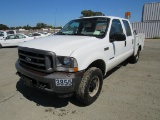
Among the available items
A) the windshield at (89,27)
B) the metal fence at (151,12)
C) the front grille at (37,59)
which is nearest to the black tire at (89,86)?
the front grille at (37,59)

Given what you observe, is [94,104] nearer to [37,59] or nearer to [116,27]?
[37,59]

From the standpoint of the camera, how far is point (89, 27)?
422 cm

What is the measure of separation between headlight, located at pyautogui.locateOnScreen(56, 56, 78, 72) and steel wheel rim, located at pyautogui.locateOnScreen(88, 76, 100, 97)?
30.1 inches

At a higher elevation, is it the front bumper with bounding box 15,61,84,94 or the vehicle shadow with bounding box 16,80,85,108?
the front bumper with bounding box 15,61,84,94

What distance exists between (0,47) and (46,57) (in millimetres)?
14166

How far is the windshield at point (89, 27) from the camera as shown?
→ 13.1 ft

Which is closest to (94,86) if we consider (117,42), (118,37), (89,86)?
(89,86)

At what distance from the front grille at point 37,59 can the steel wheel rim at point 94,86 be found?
1068 millimetres

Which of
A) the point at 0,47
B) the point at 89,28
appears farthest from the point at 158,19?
the point at 89,28

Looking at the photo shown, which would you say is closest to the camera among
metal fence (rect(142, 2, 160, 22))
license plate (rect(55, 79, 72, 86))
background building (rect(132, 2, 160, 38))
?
license plate (rect(55, 79, 72, 86))

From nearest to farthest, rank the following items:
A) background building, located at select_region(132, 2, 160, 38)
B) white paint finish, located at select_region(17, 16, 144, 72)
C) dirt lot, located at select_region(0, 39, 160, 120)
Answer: white paint finish, located at select_region(17, 16, 144, 72) < dirt lot, located at select_region(0, 39, 160, 120) < background building, located at select_region(132, 2, 160, 38)

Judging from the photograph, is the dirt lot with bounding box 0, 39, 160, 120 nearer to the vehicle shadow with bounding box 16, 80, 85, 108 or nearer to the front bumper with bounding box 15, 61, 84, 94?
the vehicle shadow with bounding box 16, 80, 85, 108

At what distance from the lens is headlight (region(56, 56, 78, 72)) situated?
2.81m

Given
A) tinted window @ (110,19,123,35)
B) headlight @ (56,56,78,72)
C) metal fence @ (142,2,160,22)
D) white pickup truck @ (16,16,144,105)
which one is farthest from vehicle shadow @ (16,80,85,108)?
metal fence @ (142,2,160,22)
